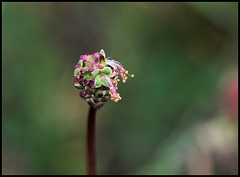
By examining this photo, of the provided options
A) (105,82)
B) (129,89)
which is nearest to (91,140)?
(105,82)

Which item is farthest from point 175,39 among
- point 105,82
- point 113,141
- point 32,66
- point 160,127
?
point 105,82

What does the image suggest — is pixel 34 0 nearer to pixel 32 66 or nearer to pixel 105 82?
pixel 32 66

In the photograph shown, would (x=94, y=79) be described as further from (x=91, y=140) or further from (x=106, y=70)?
(x=91, y=140)

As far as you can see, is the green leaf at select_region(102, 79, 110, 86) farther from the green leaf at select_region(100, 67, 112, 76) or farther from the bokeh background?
the bokeh background

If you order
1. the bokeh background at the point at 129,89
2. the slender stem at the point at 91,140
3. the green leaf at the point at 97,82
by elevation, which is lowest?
the slender stem at the point at 91,140

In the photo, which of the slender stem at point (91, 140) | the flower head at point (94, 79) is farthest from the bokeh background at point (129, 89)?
the flower head at point (94, 79)

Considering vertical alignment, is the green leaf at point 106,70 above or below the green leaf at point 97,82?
above

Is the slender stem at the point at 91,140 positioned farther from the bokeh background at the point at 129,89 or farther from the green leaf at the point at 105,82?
the bokeh background at the point at 129,89
